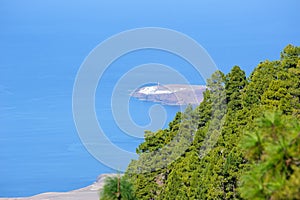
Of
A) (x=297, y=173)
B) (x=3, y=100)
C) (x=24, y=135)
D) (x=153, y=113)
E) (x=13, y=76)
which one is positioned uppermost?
(x=13, y=76)

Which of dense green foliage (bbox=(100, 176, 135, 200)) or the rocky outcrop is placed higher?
the rocky outcrop

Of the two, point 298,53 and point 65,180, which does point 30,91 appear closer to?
point 65,180

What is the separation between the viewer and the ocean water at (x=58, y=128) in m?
22.8

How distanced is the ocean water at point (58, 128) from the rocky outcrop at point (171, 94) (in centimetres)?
37

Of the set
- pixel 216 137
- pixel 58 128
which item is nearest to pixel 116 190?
pixel 216 137

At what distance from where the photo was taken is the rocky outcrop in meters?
22.5

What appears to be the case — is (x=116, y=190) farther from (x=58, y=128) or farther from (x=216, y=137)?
(x=58, y=128)

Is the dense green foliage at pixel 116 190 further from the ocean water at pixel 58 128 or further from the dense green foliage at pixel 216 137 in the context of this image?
the ocean water at pixel 58 128

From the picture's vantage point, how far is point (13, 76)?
43.9 meters

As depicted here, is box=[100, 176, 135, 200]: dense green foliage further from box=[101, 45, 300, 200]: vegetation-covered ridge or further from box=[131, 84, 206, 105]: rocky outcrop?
box=[131, 84, 206, 105]: rocky outcrop

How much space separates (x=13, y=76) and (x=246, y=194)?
41.4 meters

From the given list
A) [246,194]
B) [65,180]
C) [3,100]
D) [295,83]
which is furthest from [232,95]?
[3,100]

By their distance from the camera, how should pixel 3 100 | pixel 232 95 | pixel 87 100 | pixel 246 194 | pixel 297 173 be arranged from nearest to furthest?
pixel 297 173 → pixel 246 194 → pixel 232 95 → pixel 87 100 → pixel 3 100

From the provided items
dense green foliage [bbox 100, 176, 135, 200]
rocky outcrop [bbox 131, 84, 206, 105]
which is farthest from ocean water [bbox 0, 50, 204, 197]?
dense green foliage [bbox 100, 176, 135, 200]
